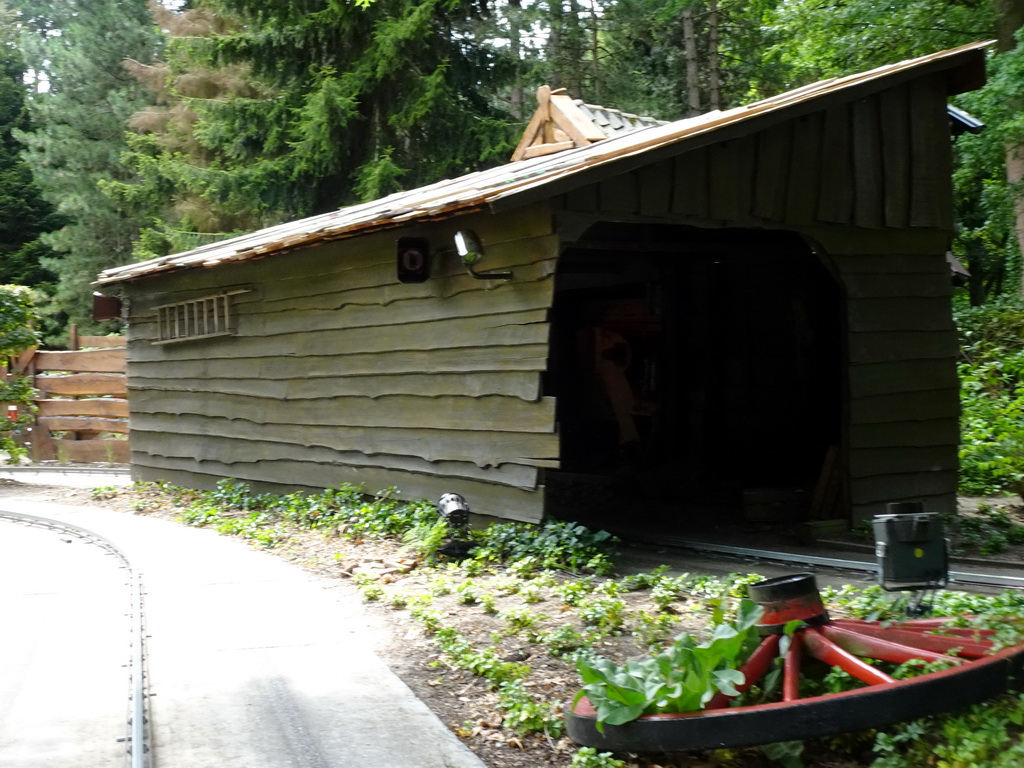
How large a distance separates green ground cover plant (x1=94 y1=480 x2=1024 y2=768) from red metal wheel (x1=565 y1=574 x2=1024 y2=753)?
0.08 metres

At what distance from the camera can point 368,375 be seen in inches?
405

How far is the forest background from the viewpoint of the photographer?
51.8 feet

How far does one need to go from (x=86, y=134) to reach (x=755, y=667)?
3188cm

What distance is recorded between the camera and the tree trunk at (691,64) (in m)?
22.6

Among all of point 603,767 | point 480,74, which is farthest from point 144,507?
point 480,74

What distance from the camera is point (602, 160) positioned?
7.34 metres

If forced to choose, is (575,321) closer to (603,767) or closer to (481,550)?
(481,550)

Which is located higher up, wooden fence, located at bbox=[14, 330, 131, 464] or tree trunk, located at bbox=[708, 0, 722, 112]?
tree trunk, located at bbox=[708, 0, 722, 112]

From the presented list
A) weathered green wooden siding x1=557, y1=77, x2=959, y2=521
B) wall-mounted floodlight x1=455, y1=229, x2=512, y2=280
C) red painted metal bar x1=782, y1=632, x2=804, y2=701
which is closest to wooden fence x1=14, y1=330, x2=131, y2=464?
wall-mounted floodlight x1=455, y1=229, x2=512, y2=280

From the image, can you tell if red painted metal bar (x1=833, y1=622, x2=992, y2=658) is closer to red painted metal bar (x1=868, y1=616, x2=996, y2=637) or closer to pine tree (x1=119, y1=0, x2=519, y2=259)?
red painted metal bar (x1=868, y1=616, x2=996, y2=637)

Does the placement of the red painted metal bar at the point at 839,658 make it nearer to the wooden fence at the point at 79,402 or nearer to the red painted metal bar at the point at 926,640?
the red painted metal bar at the point at 926,640

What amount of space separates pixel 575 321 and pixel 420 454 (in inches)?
224

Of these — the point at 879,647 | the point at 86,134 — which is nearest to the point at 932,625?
the point at 879,647

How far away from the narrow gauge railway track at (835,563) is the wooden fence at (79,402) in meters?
12.1
